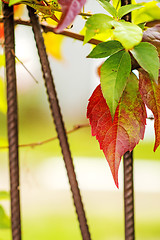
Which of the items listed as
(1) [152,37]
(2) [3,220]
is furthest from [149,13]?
(2) [3,220]

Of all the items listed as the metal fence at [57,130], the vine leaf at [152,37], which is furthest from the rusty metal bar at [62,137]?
the vine leaf at [152,37]

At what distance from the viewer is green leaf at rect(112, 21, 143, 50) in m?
0.19

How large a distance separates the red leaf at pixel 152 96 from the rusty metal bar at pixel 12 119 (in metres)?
0.13

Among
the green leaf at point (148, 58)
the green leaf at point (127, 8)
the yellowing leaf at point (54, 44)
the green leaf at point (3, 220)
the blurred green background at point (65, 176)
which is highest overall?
the green leaf at point (127, 8)

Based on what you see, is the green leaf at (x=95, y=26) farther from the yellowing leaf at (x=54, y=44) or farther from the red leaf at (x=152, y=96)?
the yellowing leaf at (x=54, y=44)

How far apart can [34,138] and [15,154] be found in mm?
7401

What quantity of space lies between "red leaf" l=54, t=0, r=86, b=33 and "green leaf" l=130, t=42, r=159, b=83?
0.17ft

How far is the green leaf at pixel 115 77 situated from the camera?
0.23m

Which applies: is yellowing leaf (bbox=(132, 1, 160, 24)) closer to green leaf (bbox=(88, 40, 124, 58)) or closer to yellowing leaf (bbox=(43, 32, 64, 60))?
green leaf (bbox=(88, 40, 124, 58))

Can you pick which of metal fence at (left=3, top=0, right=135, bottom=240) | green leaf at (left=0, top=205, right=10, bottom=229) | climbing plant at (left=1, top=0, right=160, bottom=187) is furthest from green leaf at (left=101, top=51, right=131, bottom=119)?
green leaf at (left=0, top=205, right=10, bottom=229)

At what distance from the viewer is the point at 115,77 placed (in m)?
0.24

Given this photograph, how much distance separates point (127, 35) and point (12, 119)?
0.18m

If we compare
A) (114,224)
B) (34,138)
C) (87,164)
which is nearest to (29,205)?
(114,224)

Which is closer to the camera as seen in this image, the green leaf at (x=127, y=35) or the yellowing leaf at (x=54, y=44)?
the green leaf at (x=127, y=35)
